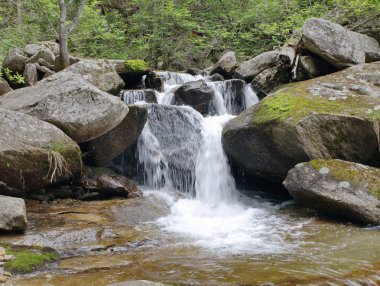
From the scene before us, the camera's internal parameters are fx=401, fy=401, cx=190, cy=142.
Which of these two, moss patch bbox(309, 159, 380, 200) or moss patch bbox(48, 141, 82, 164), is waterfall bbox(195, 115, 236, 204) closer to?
moss patch bbox(309, 159, 380, 200)


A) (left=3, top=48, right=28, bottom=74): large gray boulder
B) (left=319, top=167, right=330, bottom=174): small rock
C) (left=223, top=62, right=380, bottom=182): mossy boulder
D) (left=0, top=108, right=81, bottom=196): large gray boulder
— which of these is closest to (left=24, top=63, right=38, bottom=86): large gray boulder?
(left=3, top=48, right=28, bottom=74): large gray boulder

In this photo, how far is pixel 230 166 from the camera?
1009 cm

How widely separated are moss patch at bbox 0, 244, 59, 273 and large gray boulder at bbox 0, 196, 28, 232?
51 centimetres

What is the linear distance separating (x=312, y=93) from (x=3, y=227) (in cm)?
691

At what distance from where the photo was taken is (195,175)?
32.3 ft

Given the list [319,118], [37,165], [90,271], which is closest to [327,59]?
[319,118]

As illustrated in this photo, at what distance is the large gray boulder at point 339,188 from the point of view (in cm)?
702

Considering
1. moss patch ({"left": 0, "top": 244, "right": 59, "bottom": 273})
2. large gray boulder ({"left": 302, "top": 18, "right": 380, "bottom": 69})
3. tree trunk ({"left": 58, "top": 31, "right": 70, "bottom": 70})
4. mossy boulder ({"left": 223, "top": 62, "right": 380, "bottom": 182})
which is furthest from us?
tree trunk ({"left": 58, "top": 31, "right": 70, "bottom": 70})

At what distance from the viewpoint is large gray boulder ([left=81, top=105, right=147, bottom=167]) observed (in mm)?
8766

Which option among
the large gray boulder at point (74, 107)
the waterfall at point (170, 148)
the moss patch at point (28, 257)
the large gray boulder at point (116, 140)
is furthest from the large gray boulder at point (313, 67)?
the moss patch at point (28, 257)

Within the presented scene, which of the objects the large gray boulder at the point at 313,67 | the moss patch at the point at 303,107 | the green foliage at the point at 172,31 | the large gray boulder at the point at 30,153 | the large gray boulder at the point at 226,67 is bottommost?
the large gray boulder at the point at 30,153

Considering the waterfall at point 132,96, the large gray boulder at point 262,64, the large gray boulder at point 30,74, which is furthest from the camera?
the large gray boulder at point 262,64

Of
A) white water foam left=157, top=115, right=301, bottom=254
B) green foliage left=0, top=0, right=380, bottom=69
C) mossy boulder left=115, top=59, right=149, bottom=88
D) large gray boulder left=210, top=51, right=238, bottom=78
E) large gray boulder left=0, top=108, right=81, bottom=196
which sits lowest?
white water foam left=157, top=115, right=301, bottom=254

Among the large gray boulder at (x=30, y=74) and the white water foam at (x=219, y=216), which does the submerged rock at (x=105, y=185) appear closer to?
the white water foam at (x=219, y=216)
